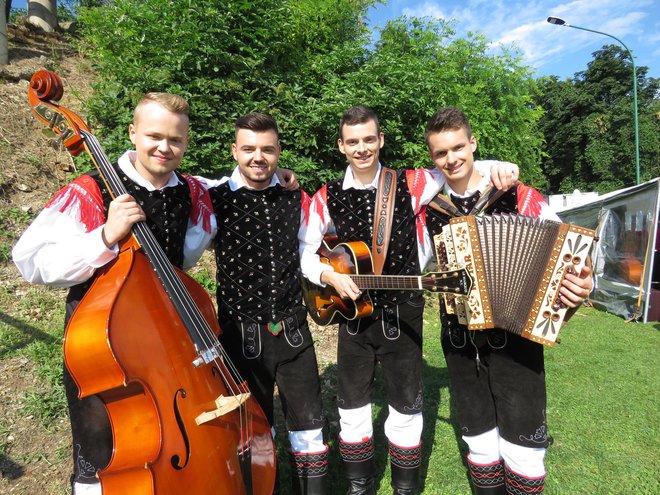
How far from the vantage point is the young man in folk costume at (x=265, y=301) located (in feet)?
8.05

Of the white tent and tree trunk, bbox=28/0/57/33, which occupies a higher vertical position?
tree trunk, bbox=28/0/57/33

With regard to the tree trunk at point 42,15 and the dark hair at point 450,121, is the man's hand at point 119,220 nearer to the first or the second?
the dark hair at point 450,121

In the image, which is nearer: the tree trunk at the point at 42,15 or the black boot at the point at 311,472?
the black boot at the point at 311,472

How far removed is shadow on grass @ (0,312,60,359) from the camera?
3.72 meters

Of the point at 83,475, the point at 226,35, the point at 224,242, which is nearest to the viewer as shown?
the point at 83,475

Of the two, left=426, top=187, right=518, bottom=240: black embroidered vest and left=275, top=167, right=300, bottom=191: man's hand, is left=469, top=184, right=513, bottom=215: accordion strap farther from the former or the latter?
left=275, top=167, right=300, bottom=191: man's hand

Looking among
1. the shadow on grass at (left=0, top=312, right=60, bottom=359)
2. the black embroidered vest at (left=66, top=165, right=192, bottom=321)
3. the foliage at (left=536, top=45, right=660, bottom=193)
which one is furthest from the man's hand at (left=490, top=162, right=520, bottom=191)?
the foliage at (left=536, top=45, right=660, bottom=193)

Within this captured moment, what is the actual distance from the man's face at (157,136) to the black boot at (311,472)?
1.84 m

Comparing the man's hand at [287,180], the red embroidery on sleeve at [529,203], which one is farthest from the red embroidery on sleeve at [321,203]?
the red embroidery on sleeve at [529,203]

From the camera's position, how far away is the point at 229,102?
17.4ft

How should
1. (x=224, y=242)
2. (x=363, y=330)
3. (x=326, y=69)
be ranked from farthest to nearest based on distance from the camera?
(x=326, y=69) < (x=363, y=330) < (x=224, y=242)

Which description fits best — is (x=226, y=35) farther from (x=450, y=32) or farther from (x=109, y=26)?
(x=450, y=32)

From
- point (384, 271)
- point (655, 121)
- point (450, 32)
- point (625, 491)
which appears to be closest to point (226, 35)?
point (384, 271)

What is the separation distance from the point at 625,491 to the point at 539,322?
2026mm
